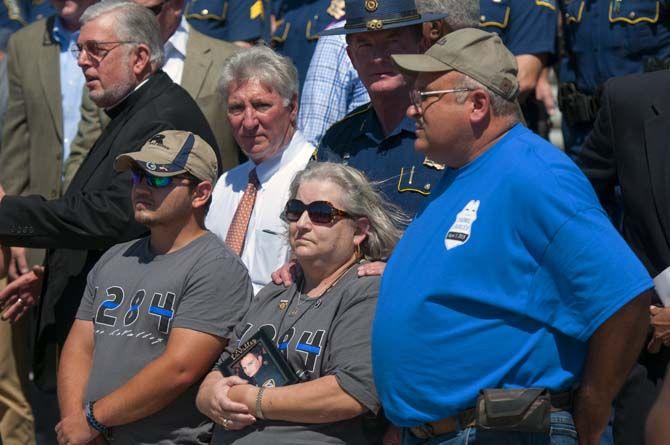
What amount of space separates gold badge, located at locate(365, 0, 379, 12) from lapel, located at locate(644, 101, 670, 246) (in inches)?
42.4

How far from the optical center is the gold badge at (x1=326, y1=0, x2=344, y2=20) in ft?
21.5

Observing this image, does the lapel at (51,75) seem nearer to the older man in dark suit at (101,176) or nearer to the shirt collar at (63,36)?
the shirt collar at (63,36)

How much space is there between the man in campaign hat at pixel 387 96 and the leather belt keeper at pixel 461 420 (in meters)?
1.07

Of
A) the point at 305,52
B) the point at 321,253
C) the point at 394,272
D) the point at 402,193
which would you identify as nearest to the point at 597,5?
the point at 305,52

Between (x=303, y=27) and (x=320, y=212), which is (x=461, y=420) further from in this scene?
(x=303, y=27)

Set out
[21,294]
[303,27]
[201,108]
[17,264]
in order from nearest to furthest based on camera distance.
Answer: [21,294], [17,264], [201,108], [303,27]

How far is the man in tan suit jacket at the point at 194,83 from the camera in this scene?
6.22 m

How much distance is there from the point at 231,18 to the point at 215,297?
3439 millimetres

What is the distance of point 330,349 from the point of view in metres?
4.00

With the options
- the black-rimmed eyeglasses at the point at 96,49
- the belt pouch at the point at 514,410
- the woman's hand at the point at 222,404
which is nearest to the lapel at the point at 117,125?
the black-rimmed eyeglasses at the point at 96,49

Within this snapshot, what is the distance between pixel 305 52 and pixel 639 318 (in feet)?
12.7

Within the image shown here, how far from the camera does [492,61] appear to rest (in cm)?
346

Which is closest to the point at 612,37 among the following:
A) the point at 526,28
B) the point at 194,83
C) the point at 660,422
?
the point at 526,28

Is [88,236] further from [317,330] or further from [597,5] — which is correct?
[597,5]
